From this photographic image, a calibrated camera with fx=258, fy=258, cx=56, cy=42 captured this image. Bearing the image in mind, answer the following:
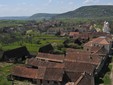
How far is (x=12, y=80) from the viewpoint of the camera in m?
42.3

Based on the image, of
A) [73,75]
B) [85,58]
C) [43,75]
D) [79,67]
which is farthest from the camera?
[85,58]

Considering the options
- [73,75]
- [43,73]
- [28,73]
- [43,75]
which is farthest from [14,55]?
[73,75]

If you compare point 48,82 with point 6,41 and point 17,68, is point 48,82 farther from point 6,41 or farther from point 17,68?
point 6,41

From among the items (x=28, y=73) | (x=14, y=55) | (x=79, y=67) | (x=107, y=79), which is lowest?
(x=107, y=79)

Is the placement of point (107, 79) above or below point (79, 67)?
below

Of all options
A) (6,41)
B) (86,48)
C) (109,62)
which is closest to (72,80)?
(109,62)

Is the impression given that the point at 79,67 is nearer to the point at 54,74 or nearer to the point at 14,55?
the point at 54,74

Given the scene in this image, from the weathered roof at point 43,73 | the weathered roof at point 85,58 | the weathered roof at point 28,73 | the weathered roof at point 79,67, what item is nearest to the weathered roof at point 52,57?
the weathered roof at point 85,58

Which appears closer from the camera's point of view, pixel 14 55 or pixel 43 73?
pixel 43 73

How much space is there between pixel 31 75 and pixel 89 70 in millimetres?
9539

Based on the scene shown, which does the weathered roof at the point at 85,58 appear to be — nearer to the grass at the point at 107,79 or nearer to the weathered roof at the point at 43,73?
the grass at the point at 107,79

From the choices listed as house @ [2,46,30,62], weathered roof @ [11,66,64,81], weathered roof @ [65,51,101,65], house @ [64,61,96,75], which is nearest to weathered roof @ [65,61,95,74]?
house @ [64,61,96,75]

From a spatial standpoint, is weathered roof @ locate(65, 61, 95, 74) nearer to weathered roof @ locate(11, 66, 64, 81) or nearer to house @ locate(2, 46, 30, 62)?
weathered roof @ locate(11, 66, 64, 81)

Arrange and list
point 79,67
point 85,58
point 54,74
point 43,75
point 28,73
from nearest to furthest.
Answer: point 54,74, point 43,75, point 28,73, point 79,67, point 85,58
